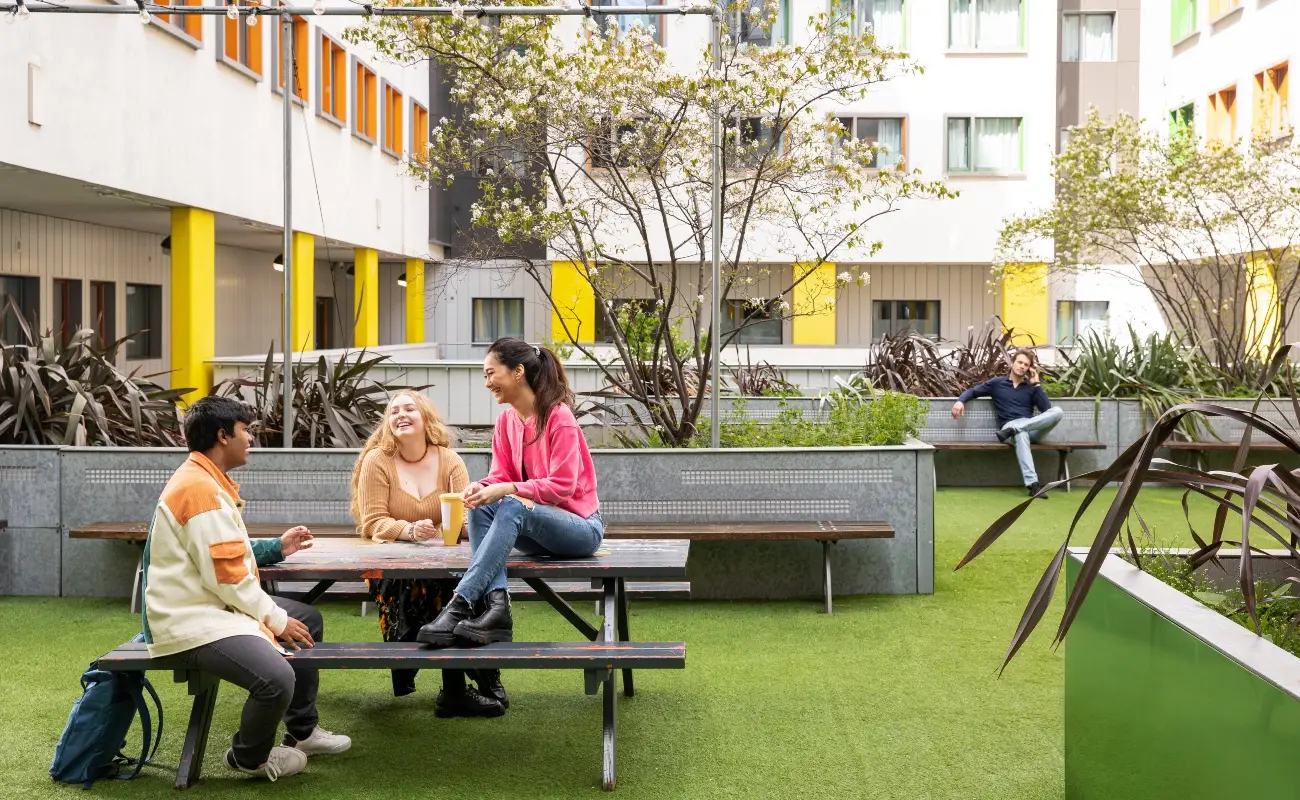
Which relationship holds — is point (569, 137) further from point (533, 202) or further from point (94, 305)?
point (94, 305)

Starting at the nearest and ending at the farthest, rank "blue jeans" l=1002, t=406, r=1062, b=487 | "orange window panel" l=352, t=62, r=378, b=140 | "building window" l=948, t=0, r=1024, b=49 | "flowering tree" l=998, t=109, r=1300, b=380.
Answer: "blue jeans" l=1002, t=406, r=1062, b=487, "flowering tree" l=998, t=109, r=1300, b=380, "orange window panel" l=352, t=62, r=378, b=140, "building window" l=948, t=0, r=1024, b=49

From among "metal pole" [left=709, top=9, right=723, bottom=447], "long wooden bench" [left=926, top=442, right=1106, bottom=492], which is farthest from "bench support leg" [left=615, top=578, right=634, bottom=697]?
"long wooden bench" [left=926, top=442, right=1106, bottom=492]

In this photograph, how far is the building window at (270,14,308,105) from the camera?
19938 millimetres

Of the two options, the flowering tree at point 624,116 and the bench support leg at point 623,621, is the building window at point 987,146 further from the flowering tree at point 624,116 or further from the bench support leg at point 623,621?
the bench support leg at point 623,621

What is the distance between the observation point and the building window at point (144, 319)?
22531mm

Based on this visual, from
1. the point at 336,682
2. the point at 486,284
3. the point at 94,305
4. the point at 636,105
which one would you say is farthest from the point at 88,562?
the point at 486,284

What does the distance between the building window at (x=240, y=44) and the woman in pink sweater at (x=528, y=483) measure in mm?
12810

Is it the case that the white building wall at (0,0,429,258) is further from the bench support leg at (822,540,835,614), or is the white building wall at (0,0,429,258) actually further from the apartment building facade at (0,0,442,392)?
the bench support leg at (822,540,835,614)

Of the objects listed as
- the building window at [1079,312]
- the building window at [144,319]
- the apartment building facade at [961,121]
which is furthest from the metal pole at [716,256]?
the building window at [1079,312]

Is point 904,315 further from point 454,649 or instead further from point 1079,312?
point 454,649

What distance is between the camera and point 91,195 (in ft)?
52.3

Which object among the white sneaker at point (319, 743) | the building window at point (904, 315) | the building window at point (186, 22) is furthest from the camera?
the building window at point (904, 315)

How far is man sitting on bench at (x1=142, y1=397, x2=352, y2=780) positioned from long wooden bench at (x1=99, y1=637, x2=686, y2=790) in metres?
0.11

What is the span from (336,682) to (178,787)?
1562mm
